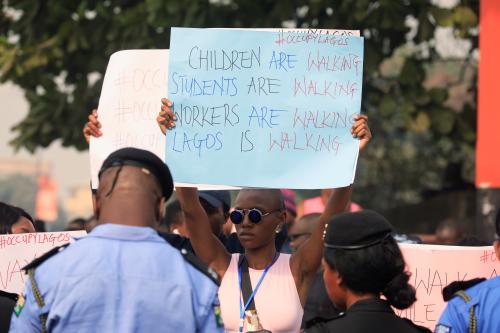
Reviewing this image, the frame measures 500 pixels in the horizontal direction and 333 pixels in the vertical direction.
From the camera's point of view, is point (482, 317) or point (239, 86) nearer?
point (482, 317)

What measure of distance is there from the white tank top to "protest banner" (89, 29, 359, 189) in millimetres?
832

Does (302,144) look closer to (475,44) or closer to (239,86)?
(239,86)

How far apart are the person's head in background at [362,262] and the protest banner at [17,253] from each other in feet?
7.80

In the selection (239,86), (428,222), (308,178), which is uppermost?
(239,86)

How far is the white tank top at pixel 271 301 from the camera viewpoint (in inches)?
207

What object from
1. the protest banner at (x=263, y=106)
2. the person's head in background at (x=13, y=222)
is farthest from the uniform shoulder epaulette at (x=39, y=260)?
the person's head in background at (x=13, y=222)

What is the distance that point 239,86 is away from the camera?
5605mm

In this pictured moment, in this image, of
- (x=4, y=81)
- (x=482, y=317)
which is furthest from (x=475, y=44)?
(x=482, y=317)

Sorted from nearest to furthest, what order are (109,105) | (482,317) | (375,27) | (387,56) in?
1. (482,317)
2. (109,105)
3. (375,27)
4. (387,56)

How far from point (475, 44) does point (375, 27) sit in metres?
2.00

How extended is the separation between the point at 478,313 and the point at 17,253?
9.10ft

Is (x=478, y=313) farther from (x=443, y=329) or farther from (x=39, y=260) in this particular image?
(x=39, y=260)

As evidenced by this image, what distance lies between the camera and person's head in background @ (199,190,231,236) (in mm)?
6715

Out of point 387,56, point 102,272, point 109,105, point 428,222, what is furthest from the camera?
point 428,222
